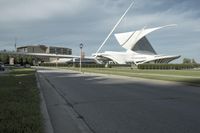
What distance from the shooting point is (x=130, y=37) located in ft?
473

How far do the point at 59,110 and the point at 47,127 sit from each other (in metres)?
3.80

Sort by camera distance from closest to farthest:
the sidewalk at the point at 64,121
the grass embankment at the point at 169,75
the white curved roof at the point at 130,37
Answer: the sidewalk at the point at 64,121 < the grass embankment at the point at 169,75 < the white curved roof at the point at 130,37

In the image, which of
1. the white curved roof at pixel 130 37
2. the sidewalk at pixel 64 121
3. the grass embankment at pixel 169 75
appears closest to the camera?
the sidewalk at pixel 64 121

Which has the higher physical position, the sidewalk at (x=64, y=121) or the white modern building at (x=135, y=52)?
the white modern building at (x=135, y=52)

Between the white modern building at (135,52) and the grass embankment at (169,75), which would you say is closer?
the grass embankment at (169,75)

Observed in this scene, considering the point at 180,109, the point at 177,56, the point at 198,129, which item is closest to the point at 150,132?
the point at 198,129

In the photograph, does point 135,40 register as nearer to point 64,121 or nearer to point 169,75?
point 169,75

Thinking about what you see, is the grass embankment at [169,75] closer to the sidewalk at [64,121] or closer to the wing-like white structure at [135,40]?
the sidewalk at [64,121]

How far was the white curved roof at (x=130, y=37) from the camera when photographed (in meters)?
140

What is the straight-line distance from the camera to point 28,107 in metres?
10.6

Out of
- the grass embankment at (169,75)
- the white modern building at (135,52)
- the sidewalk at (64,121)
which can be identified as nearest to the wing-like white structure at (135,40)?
the white modern building at (135,52)

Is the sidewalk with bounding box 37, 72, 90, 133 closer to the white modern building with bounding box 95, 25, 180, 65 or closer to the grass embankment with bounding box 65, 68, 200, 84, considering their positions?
the grass embankment with bounding box 65, 68, 200, 84

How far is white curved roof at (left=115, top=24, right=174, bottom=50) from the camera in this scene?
13950cm

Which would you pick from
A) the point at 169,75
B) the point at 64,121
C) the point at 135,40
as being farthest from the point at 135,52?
the point at 64,121
